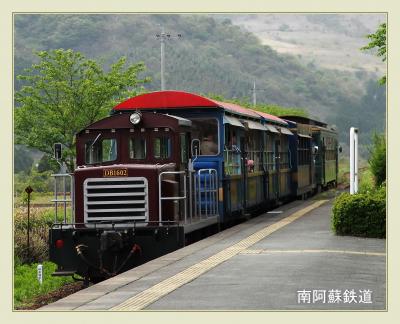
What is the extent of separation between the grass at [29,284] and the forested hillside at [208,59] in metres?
94.4

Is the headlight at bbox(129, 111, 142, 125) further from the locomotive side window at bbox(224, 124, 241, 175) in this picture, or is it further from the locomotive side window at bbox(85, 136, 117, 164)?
the locomotive side window at bbox(224, 124, 241, 175)

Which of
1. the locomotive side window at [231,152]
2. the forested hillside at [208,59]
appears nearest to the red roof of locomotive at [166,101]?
the locomotive side window at [231,152]

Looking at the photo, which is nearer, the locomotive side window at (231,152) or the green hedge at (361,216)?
the green hedge at (361,216)

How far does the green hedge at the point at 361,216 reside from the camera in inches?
808

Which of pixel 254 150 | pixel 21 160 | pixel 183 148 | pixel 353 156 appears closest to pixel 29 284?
pixel 183 148

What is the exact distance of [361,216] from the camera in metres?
20.7

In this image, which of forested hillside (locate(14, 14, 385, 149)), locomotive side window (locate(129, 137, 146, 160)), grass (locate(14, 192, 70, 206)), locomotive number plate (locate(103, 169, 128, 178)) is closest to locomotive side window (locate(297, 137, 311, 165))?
grass (locate(14, 192, 70, 206))

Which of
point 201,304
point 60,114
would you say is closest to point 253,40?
point 60,114

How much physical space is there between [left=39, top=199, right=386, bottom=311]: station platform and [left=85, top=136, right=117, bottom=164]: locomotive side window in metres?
2.42

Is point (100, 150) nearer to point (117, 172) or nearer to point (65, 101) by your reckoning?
point (117, 172)

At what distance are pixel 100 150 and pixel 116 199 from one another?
1.35 m

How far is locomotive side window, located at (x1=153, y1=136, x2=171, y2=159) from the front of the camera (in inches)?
756

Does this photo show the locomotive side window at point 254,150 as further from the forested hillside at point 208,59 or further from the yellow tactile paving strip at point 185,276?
the forested hillside at point 208,59

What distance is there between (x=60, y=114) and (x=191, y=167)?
1907 cm
